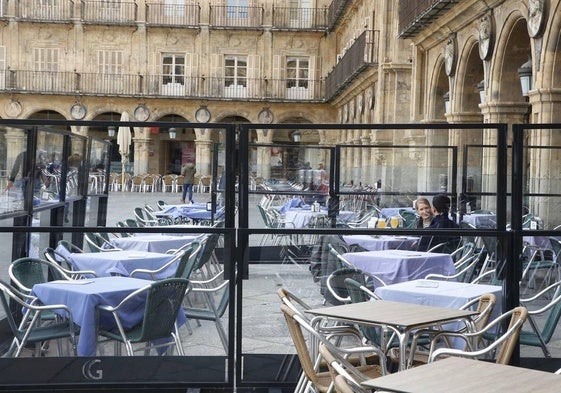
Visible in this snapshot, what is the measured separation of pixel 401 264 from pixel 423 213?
723 mm

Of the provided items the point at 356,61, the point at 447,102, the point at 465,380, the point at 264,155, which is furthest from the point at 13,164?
the point at 356,61

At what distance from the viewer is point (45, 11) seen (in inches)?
1449

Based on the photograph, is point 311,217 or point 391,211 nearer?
point 311,217

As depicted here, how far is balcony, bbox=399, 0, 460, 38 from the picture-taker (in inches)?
650

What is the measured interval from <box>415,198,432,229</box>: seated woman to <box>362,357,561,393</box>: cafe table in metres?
2.61

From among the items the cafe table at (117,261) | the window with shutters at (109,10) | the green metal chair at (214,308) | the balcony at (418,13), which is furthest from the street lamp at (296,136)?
the window with shutters at (109,10)

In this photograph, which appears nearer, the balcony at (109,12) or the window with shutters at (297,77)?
the balcony at (109,12)

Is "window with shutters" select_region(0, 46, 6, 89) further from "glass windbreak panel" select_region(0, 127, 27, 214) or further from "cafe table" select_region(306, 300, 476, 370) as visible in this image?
"cafe table" select_region(306, 300, 476, 370)

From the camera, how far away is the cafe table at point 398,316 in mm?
4559

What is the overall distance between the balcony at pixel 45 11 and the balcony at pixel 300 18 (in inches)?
303

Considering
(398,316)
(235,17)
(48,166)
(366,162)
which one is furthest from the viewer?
(235,17)

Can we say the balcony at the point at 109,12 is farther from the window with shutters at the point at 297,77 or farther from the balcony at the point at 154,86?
the window with shutters at the point at 297,77

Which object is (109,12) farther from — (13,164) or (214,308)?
(214,308)

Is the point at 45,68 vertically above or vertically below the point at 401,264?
above
